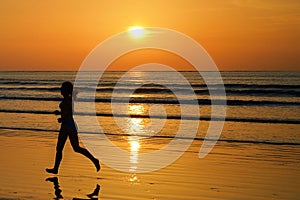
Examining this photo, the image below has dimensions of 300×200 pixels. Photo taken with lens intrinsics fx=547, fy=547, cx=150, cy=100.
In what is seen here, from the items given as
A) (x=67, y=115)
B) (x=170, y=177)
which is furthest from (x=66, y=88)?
(x=170, y=177)

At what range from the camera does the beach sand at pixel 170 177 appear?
9078mm

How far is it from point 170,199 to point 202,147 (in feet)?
21.7

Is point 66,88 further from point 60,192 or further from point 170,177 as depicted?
point 170,177

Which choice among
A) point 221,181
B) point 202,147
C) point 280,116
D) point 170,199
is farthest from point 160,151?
point 280,116

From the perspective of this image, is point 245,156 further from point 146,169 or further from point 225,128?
point 225,128

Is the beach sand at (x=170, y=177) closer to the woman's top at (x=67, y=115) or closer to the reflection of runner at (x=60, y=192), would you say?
the reflection of runner at (x=60, y=192)

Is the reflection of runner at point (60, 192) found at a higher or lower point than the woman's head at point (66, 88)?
lower

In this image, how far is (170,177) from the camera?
10508 mm

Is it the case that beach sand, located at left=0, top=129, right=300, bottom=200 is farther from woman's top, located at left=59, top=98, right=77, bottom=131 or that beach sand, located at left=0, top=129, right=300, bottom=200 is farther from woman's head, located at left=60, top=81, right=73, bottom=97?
woman's head, located at left=60, top=81, right=73, bottom=97

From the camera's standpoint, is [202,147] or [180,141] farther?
[180,141]

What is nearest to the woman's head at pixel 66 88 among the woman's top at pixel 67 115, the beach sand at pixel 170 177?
the woman's top at pixel 67 115

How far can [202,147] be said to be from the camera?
49.8ft

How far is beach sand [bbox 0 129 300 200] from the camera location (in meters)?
9.08

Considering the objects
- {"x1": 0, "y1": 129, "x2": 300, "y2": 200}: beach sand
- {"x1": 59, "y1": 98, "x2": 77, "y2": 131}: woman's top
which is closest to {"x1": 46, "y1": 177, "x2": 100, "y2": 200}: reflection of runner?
{"x1": 0, "y1": 129, "x2": 300, "y2": 200}: beach sand
